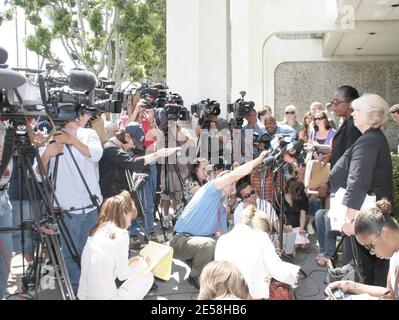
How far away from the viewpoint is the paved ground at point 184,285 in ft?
13.4

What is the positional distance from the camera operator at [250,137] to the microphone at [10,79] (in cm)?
342

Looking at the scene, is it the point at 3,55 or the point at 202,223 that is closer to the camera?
the point at 3,55

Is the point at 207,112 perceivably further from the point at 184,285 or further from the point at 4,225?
the point at 4,225

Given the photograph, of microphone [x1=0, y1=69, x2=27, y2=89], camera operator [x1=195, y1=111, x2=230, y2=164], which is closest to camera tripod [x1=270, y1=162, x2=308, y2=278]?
camera operator [x1=195, y1=111, x2=230, y2=164]

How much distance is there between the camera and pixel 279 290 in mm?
3488

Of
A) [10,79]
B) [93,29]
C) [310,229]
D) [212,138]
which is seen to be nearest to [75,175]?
[10,79]

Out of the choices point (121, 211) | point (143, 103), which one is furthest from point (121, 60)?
point (121, 211)

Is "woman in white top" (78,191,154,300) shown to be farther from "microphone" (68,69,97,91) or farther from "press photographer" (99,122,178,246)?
"press photographer" (99,122,178,246)

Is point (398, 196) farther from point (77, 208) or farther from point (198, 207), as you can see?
point (77, 208)

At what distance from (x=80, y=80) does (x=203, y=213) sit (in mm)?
1614

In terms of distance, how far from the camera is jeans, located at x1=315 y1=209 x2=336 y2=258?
487cm

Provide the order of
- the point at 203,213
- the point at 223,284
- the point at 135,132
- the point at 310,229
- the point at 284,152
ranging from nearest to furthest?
the point at 223,284
the point at 284,152
the point at 203,213
the point at 135,132
the point at 310,229

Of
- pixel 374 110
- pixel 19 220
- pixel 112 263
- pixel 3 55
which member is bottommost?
pixel 112 263

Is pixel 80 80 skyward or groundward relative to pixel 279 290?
skyward
